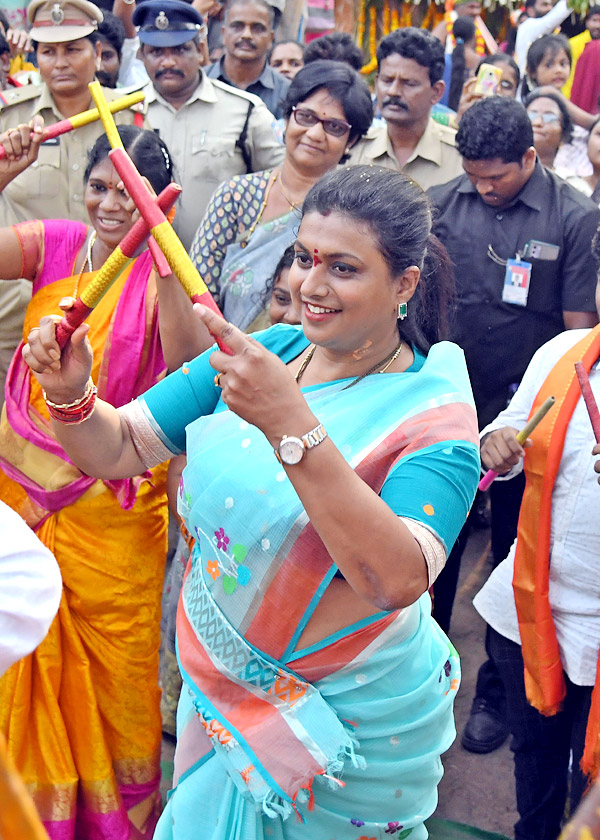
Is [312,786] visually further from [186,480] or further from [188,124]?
[188,124]

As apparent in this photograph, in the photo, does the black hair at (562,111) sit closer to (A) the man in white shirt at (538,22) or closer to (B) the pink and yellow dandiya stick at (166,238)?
(A) the man in white shirt at (538,22)

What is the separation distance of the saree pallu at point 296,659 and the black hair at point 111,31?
13.6ft

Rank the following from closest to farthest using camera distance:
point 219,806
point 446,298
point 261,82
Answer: point 219,806, point 446,298, point 261,82

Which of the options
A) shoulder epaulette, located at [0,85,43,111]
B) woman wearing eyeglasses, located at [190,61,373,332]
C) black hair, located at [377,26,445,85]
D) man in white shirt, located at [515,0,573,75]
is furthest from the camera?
man in white shirt, located at [515,0,573,75]

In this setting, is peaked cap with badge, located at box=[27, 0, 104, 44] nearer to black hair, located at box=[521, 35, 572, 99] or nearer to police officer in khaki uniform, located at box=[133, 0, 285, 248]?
police officer in khaki uniform, located at box=[133, 0, 285, 248]

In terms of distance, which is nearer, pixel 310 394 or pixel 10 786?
pixel 10 786

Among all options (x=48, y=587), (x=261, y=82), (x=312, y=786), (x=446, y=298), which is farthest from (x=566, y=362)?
(x=261, y=82)

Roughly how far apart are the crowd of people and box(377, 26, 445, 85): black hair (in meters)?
0.02

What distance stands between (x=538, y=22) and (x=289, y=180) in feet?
17.9

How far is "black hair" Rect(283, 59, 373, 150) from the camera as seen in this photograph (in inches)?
124

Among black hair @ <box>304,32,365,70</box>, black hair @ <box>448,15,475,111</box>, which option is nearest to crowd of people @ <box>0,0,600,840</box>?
black hair @ <box>304,32,365,70</box>

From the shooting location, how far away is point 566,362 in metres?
2.44

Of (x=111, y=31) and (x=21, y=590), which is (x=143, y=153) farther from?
(x=111, y=31)

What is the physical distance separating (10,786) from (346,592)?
1209 millimetres
